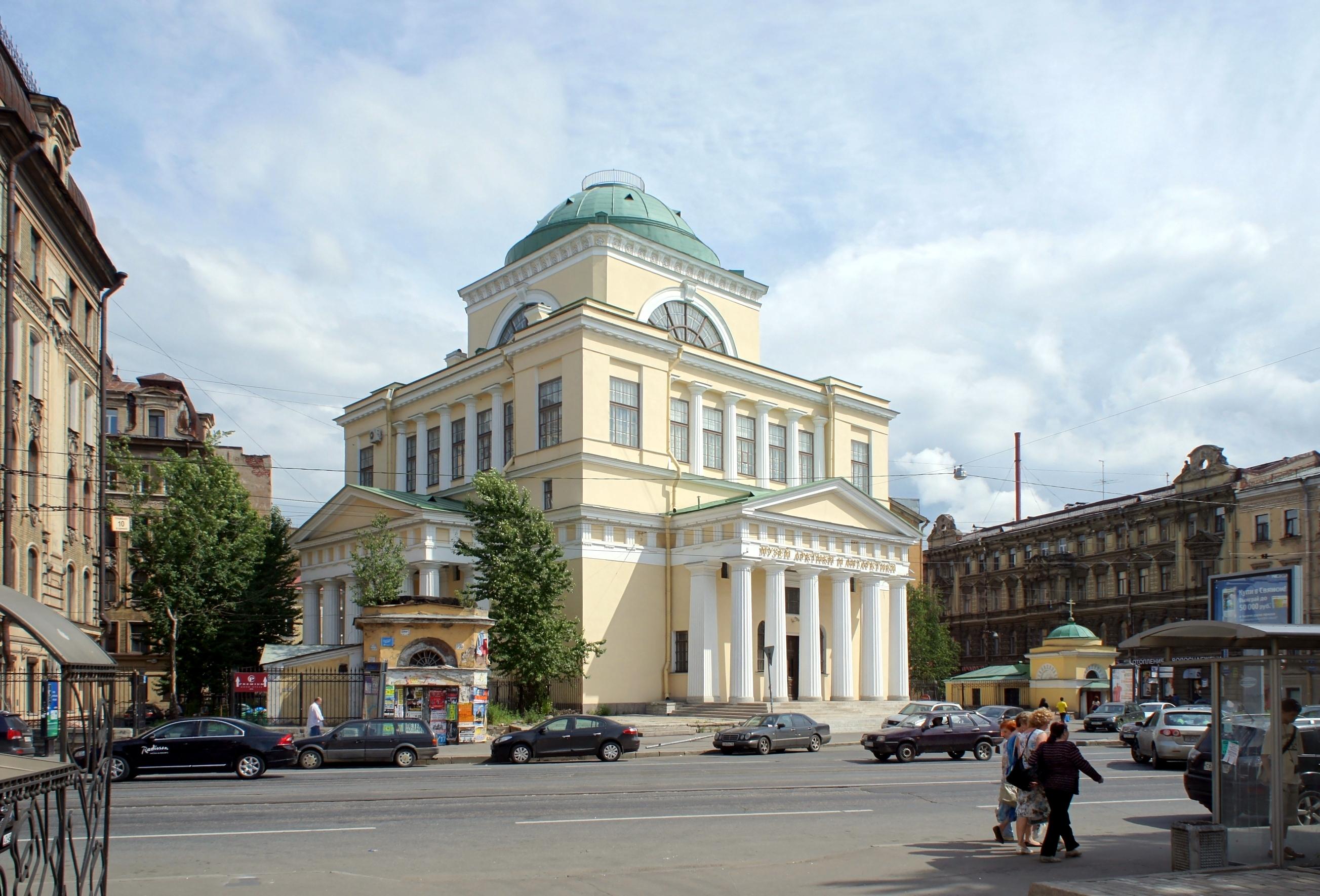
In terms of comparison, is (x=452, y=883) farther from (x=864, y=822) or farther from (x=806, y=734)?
(x=806, y=734)

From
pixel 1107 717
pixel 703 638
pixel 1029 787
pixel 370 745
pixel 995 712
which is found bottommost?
pixel 1107 717

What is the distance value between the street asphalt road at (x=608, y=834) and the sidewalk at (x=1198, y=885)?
146 cm

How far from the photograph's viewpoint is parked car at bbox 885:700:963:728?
3484 centimetres

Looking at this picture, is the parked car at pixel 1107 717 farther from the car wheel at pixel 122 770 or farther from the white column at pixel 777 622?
the car wheel at pixel 122 770

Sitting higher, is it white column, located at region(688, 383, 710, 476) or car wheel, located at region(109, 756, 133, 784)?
white column, located at region(688, 383, 710, 476)

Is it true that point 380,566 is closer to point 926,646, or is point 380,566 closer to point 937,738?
point 937,738

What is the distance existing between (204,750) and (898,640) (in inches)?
1266

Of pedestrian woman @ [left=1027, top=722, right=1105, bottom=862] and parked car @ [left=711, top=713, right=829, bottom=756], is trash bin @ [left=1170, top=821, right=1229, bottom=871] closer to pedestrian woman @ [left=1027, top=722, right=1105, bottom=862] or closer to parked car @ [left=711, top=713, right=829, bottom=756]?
pedestrian woman @ [left=1027, top=722, right=1105, bottom=862]

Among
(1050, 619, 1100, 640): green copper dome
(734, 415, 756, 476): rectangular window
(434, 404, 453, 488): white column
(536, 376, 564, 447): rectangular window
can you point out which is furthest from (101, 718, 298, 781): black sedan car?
(1050, 619, 1100, 640): green copper dome

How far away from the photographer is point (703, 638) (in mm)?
43062

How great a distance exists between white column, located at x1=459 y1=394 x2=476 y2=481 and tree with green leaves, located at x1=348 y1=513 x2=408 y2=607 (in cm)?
705

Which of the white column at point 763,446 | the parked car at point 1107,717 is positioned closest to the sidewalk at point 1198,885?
the parked car at point 1107,717

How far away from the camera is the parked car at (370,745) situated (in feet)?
84.6

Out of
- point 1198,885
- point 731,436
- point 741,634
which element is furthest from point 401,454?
point 1198,885
